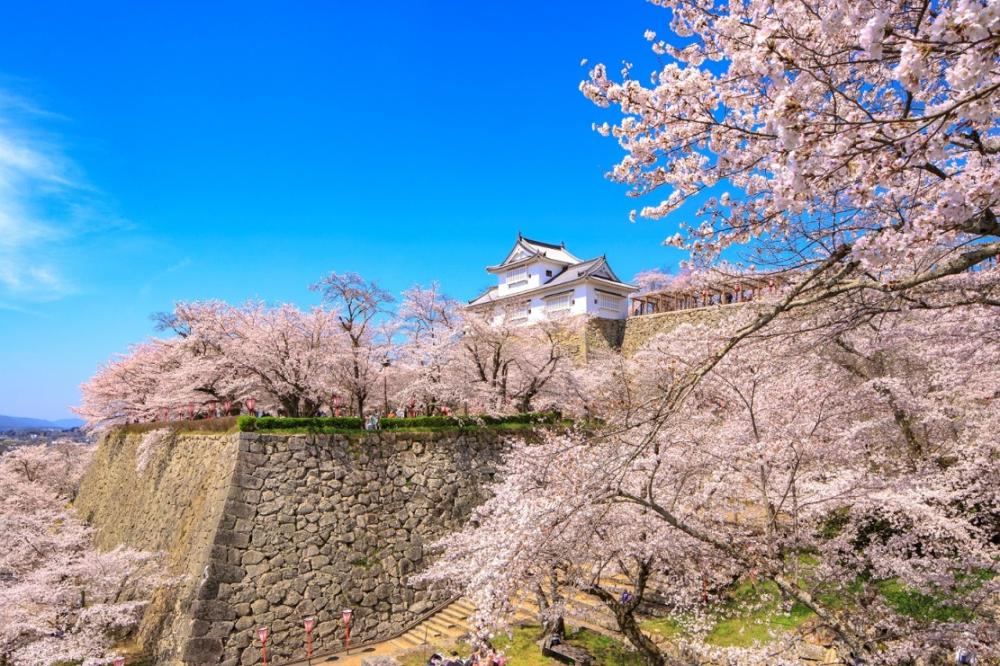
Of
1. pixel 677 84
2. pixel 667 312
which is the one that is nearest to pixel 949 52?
pixel 677 84

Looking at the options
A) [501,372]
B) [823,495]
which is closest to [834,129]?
[823,495]

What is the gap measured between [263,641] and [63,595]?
16.3ft

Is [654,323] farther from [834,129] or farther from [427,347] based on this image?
[834,129]

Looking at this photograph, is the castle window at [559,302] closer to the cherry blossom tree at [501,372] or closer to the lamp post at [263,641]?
the cherry blossom tree at [501,372]

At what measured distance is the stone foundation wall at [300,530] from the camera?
34.7ft

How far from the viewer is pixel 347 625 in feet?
36.1

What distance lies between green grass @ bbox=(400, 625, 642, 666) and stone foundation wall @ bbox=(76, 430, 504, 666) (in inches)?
82.0

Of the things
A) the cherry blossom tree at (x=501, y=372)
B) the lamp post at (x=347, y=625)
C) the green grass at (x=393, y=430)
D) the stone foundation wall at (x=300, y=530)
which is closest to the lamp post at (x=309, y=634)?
the stone foundation wall at (x=300, y=530)

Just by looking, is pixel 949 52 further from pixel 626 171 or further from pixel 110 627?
pixel 110 627

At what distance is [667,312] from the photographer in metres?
23.8

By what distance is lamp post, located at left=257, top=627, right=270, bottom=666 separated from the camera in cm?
1016

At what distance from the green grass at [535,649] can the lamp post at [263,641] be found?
2.67 m

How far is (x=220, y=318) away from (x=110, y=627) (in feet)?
27.6

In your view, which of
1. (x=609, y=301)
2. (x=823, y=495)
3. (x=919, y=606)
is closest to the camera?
(x=823, y=495)
